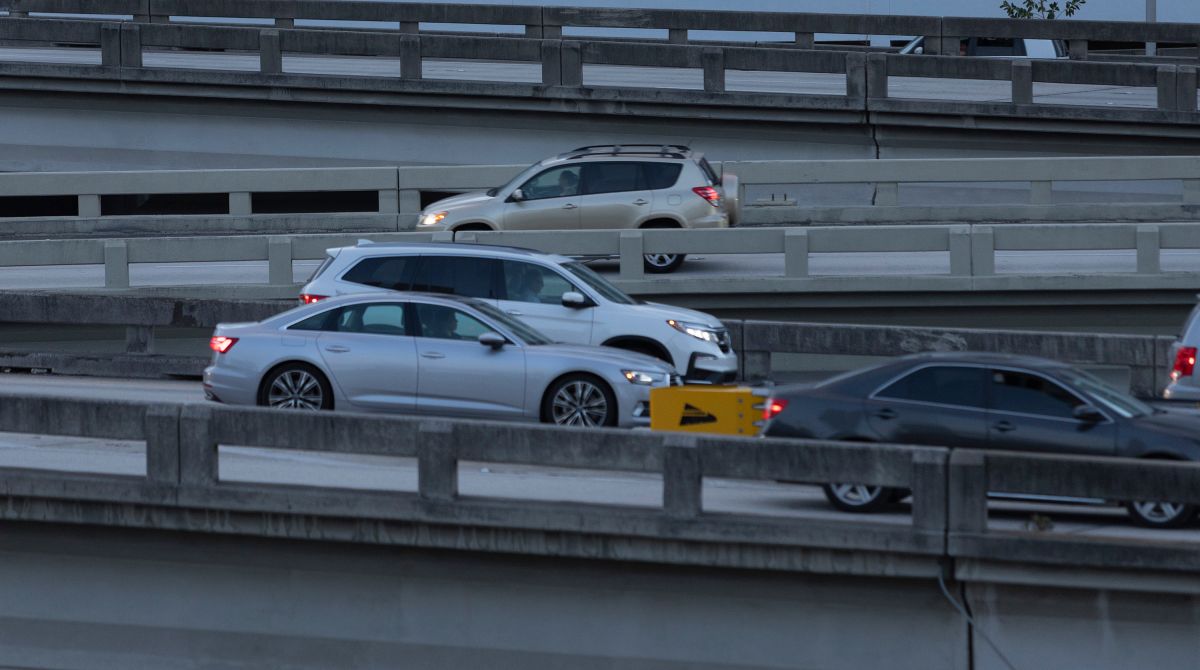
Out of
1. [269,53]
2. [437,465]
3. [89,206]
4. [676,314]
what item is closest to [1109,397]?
[437,465]

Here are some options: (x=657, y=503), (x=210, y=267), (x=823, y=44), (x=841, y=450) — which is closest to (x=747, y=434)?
(x=657, y=503)

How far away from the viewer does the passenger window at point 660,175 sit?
21156 millimetres

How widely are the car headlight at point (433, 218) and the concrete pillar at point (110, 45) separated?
8680 mm

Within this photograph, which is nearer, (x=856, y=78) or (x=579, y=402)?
(x=579, y=402)

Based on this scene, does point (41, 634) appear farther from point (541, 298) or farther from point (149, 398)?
point (541, 298)

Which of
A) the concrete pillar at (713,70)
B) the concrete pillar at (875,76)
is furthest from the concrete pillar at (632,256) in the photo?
the concrete pillar at (875,76)

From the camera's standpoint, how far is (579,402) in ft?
44.4

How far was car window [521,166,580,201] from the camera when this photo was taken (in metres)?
21.5

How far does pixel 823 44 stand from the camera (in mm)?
36000

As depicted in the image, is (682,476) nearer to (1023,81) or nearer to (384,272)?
(384,272)

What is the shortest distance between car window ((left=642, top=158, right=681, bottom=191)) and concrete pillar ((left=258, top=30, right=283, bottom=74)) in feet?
29.1

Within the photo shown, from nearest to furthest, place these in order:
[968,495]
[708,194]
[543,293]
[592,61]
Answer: [968,495] < [543,293] < [708,194] < [592,61]

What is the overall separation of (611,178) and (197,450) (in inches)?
459

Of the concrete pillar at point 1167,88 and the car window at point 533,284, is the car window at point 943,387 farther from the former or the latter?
the concrete pillar at point 1167,88
